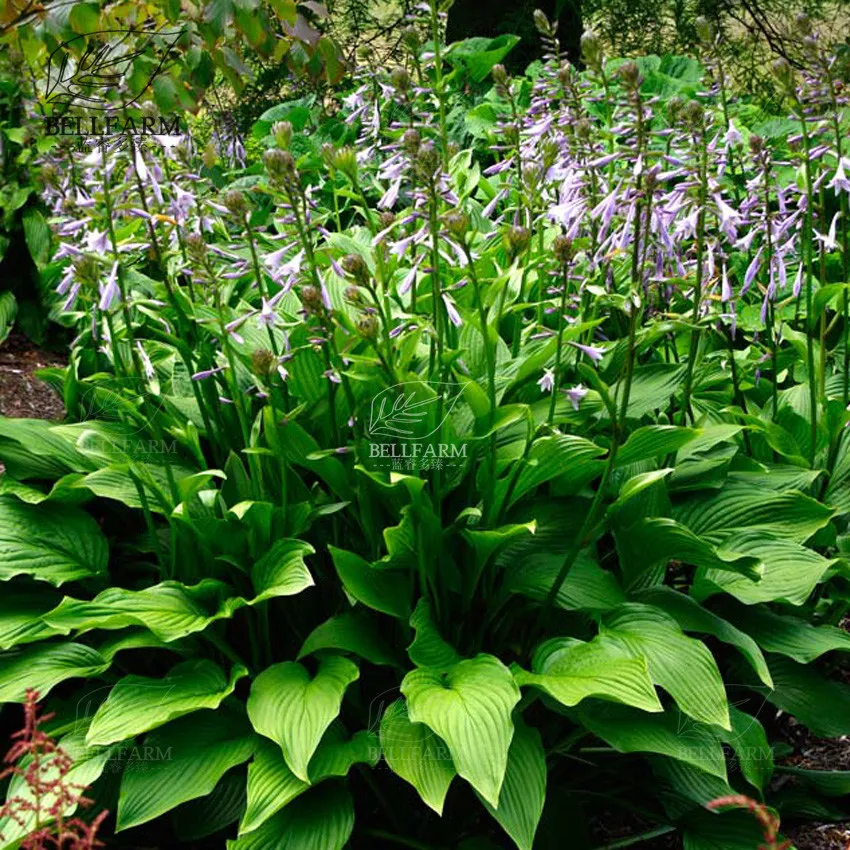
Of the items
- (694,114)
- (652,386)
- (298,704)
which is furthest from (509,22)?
(298,704)

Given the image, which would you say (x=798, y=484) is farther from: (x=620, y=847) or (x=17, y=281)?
(x=17, y=281)

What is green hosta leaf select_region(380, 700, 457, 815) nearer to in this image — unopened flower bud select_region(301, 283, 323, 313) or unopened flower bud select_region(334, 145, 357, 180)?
unopened flower bud select_region(301, 283, 323, 313)

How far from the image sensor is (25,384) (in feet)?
17.8

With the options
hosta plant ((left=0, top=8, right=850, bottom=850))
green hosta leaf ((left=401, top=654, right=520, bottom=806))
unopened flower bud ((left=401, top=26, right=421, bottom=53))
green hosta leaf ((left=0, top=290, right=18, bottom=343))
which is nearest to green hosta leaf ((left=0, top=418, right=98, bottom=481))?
hosta plant ((left=0, top=8, right=850, bottom=850))

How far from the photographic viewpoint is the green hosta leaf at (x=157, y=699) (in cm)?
249

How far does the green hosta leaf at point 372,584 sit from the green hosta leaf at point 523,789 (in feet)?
1.45

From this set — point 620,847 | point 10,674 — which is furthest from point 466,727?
point 10,674

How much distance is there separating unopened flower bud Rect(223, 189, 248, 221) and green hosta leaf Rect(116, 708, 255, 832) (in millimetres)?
1315

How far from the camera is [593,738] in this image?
9.75 feet

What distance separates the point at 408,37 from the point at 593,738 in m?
2.20

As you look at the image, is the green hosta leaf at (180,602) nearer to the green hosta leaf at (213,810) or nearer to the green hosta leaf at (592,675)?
the green hosta leaf at (213,810)

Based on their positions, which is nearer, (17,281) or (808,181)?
(808,181)

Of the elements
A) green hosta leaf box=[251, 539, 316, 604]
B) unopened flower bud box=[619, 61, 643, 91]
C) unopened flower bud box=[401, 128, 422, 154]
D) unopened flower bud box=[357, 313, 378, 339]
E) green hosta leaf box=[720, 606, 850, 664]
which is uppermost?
unopened flower bud box=[619, 61, 643, 91]

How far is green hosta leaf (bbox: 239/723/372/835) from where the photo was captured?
7.95ft
